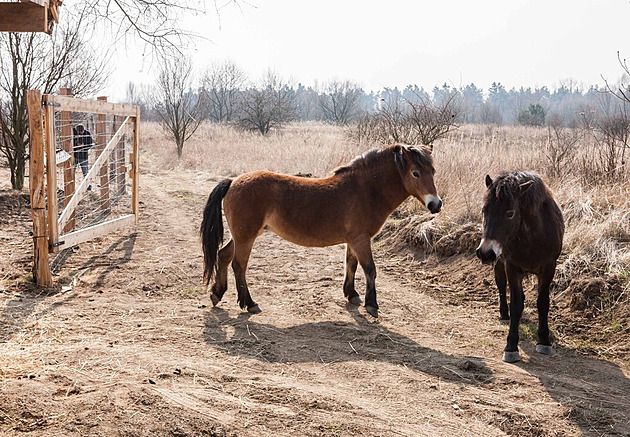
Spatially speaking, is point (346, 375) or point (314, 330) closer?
point (346, 375)

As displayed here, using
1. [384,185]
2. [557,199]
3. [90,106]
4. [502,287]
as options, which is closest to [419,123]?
[557,199]

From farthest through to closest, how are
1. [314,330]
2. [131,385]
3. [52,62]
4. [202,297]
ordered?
[52,62] → [202,297] → [314,330] → [131,385]

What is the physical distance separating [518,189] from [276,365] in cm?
250

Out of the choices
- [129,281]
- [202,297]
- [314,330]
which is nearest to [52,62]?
[129,281]

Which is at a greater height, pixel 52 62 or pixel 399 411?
pixel 52 62

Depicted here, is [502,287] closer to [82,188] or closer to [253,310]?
[253,310]

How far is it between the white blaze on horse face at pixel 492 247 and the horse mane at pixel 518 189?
38 cm

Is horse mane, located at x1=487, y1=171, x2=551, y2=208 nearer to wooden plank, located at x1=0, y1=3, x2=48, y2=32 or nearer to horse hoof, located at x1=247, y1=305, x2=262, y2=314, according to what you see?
horse hoof, located at x1=247, y1=305, x2=262, y2=314

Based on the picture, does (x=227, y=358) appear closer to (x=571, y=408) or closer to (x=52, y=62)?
(x=571, y=408)

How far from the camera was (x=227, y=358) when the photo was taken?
436cm

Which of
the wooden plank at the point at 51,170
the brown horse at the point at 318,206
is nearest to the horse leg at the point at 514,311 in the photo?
the brown horse at the point at 318,206

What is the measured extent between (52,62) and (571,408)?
12618 mm

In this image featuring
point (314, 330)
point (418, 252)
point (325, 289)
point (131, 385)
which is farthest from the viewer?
point (418, 252)

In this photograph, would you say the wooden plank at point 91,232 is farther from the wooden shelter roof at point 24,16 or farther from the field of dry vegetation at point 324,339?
the wooden shelter roof at point 24,16
